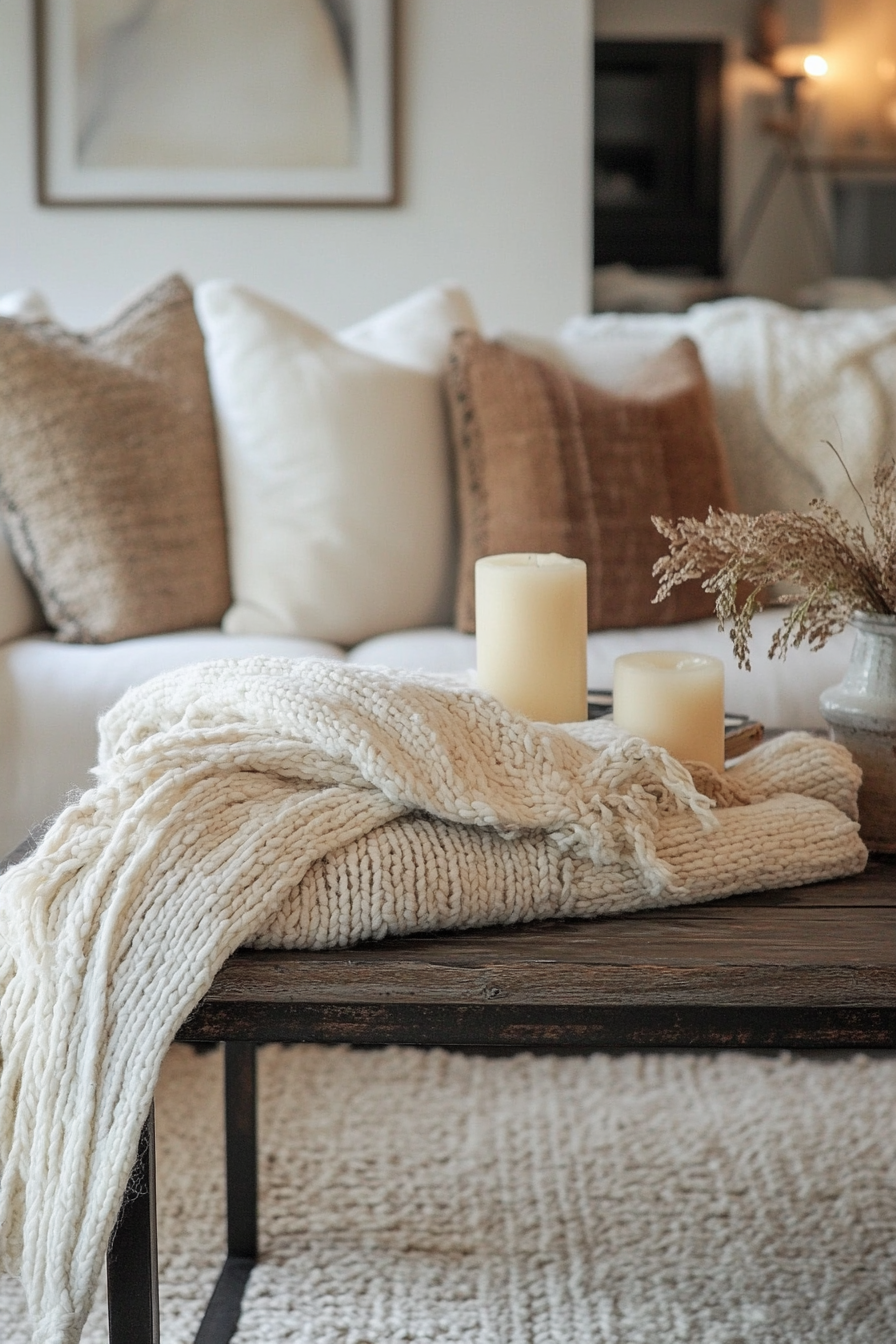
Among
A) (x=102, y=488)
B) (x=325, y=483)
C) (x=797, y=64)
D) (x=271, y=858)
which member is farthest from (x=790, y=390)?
(x=797, y=64)

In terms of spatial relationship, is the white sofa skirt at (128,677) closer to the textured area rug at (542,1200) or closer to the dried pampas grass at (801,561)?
the textured area rug at (542,1200)

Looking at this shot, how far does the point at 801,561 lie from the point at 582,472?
3.38 feet

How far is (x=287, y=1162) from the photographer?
59.4 inches

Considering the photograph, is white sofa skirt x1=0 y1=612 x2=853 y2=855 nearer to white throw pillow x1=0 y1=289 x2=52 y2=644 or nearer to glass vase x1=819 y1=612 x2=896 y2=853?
white throw pillow x1=0 y1=289 x2=52 y2=644

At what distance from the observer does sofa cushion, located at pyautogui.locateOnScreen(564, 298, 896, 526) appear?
2215mm

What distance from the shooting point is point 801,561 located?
1.07 m

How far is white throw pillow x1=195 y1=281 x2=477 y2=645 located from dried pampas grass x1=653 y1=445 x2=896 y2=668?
3.53 feet

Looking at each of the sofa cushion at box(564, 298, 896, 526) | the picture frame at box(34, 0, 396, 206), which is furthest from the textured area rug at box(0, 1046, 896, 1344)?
the picture frame at box(34, 0, 396, 206)

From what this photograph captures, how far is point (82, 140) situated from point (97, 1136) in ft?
9.65

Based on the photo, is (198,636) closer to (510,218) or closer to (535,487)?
(535,487)

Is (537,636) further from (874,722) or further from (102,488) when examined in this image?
(102,488)

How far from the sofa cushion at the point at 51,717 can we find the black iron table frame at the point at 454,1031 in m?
0.97

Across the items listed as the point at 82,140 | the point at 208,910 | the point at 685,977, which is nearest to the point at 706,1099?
the point at 685,977

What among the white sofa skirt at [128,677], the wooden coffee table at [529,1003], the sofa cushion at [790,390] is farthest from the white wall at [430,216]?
the wooden coffee table at [529,1003]
